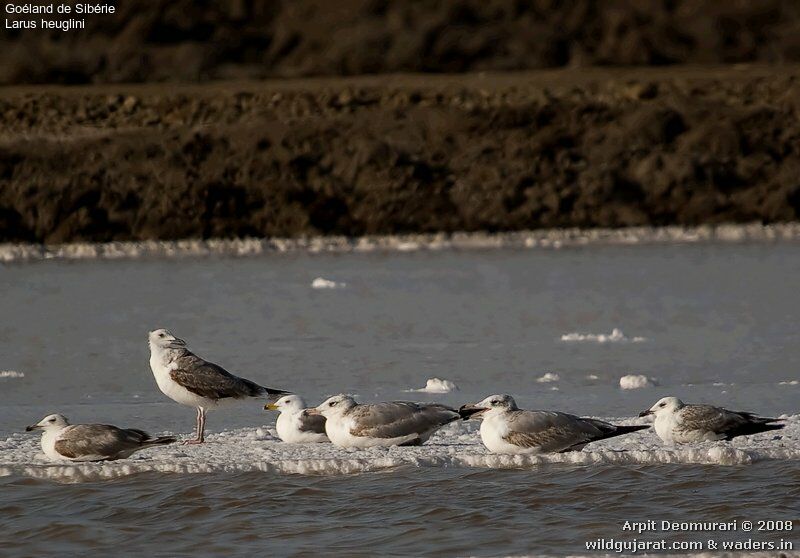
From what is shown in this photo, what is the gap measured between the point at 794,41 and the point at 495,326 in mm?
26356

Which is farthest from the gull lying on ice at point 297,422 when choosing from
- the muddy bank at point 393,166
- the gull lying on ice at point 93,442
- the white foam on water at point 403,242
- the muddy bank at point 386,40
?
the muddy bank at point 386,40

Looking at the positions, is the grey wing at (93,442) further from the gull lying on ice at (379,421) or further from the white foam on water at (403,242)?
the white foam on water at (403,242)

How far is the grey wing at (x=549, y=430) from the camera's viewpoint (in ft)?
28.1

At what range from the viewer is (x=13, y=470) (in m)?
8.68

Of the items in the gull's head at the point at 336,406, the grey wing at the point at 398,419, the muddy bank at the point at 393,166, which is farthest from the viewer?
the muddy bank at the point at 393,166

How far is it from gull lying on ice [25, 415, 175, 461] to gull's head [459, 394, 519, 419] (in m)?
1.66

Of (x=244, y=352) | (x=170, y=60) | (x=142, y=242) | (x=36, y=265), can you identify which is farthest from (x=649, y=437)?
(x=170, y=60)

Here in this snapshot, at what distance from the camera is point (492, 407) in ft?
28.8

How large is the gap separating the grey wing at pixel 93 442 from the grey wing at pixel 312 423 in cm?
101

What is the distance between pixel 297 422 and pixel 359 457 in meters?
0.47

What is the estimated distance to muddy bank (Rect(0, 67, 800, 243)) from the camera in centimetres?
2488

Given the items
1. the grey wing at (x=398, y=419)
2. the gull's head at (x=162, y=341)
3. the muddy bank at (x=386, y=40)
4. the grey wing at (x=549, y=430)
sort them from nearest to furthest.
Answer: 1. the grey wing at (x=549, y=430)
2. the grey wing at (x=398, y=419)
3. the gull's head at (x=162, y=341)
4. the muddy bank at (x=386, y=40)

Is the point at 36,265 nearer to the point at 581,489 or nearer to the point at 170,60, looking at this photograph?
the point at 581,489

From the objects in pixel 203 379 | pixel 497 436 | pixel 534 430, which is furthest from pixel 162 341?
pixel 534 430
